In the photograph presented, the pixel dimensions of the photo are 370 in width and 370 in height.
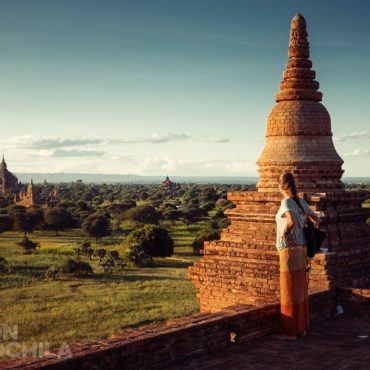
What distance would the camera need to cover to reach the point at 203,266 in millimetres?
9438

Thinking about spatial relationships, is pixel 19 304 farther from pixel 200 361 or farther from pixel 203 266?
pixel 200 361

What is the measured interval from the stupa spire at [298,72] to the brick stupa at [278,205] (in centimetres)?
2

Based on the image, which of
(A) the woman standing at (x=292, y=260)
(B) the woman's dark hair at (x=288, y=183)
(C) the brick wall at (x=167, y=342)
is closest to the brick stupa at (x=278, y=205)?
(A) the woman standing at (x=292, y=260)

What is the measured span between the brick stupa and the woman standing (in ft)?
5.84

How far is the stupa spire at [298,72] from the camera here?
10.0 meters

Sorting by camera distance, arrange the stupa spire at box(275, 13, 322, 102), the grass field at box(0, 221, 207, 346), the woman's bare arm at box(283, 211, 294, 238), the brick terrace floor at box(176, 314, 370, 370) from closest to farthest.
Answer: the brick terrace floor at box(176, 314, 370, 370)
the woman's bare arm at box(283, 211, 294, 238)
the stupa spire at box(275, 13, 322, 102)
the grass field at box(0, 221, 207, 346)

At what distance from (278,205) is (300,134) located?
139 centimetres

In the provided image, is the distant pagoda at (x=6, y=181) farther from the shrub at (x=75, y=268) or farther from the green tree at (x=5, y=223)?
the shrub at (x=75, y=268)

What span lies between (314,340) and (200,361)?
5.02 ft

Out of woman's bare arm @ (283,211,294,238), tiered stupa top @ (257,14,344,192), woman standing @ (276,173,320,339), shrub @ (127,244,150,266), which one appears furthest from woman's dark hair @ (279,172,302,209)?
shrub @ (127,244,150,266)

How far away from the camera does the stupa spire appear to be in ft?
33.0

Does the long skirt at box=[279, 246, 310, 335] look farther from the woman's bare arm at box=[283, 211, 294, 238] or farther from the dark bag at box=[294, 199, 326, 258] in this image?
the woman's bare arm at box=[283, 211, 294, 238]

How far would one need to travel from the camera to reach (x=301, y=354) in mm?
5934

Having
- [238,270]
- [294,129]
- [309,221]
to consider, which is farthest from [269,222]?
A: [309,221]
